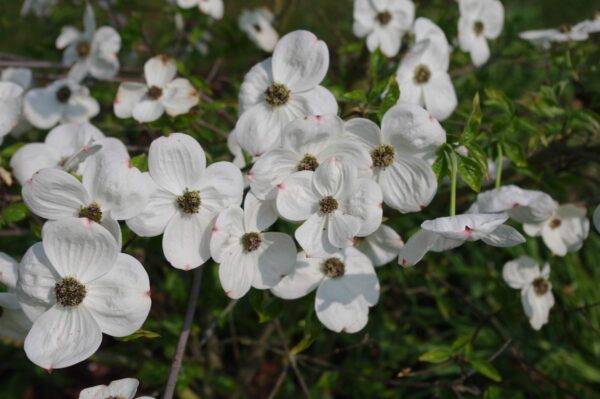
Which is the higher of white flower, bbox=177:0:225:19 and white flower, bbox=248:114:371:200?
white flower, bbox=248:114:371:200

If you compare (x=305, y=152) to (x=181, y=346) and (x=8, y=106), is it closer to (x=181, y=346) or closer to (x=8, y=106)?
(x=181, y=346)

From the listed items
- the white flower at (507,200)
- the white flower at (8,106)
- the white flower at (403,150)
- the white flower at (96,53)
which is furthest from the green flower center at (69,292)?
the white flower at (96,53)

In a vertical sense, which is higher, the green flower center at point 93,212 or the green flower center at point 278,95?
the green flower center at point 278,95

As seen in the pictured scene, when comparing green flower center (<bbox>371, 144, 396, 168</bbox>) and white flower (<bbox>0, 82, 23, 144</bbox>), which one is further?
white flower (<bbox>0, 82, 23, 144</bbox>)

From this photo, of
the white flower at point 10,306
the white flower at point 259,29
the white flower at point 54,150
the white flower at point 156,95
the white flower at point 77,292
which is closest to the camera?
the white flower at point 77,292

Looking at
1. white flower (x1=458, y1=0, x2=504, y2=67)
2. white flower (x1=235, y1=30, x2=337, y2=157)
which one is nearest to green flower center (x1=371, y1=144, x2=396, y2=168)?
white flower (x1=235, y1=30, x2=337, y2=157)

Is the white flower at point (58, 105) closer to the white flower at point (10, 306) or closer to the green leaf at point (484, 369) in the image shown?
the white flower at point (10, 306)

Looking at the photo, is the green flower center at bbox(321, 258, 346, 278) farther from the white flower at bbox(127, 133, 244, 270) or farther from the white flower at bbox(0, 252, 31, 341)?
the white flower at bbox(0, 252, 31, 341)

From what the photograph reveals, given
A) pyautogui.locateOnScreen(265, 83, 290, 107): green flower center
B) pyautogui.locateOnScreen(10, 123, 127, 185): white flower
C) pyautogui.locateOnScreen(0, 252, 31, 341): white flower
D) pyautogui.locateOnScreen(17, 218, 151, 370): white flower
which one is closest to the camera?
pyautogui.locateOnScreen(17, 218, 151, 370): white flower
